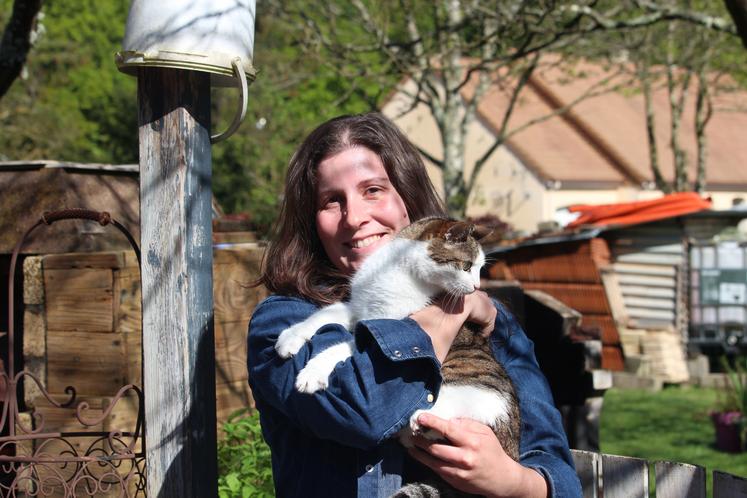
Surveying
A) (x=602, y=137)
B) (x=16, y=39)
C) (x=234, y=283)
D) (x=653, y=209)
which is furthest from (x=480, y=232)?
(x=602, y=137)

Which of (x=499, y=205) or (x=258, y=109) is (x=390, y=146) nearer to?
(x=258, y=109)

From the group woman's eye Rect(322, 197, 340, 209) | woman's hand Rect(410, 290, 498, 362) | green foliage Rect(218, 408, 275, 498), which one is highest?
woman's eye Rect(322, 197, 340, 209)

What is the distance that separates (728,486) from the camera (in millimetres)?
2504

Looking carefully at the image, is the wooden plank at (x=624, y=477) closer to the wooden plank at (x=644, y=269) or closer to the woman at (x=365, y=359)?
the woman at (x=365, y=359)

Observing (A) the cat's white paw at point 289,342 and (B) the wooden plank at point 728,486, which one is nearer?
(A) the cat's white paw at point 289,342

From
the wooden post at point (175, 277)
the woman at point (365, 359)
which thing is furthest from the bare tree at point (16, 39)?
the woman at point (365, 359)

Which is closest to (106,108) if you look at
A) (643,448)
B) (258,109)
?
(258,109)

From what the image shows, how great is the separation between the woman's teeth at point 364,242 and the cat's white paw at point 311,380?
0.54 metres

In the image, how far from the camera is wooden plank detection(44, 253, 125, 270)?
3.88m

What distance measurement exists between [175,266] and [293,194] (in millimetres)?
420

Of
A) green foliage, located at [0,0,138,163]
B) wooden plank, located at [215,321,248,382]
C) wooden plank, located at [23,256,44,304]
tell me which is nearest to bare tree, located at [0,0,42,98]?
wooden plank, located at [23,256,44,304]

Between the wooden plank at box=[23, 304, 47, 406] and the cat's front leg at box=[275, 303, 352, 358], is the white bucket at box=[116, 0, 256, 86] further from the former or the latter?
the wooden plank at box=[23, 304, 47, 406]

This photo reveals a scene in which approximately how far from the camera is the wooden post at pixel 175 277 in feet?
8.26

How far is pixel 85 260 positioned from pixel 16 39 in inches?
85.7
